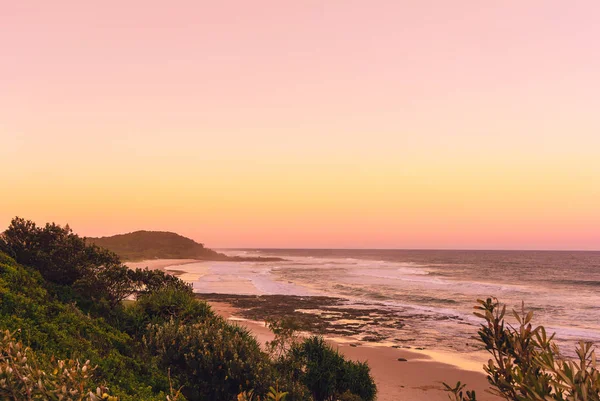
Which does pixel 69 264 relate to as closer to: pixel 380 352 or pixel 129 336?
pixel 129 336

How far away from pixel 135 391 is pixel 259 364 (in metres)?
3.26

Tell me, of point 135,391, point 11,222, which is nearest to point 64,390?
point 135,391

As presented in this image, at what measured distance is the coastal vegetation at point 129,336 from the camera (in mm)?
9227

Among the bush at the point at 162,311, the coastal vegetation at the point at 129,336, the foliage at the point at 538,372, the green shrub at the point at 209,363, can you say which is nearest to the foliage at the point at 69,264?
the coastal vegetation at the point at 129,336

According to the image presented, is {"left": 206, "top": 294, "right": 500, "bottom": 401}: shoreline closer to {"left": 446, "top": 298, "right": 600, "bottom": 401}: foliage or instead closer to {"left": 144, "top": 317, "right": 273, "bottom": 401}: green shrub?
{"left": 144, "top": 317, "right": 273, "bottom": 401}: green shrub

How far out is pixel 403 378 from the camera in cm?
2131

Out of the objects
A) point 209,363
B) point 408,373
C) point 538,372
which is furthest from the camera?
point 408,373

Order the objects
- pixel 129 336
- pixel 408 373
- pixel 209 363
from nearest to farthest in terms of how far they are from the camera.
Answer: pixel 209 363 < pixel 129 336 < pixel 408 373

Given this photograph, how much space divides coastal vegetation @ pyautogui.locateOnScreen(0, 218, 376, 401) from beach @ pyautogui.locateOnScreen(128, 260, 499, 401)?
16.2ft

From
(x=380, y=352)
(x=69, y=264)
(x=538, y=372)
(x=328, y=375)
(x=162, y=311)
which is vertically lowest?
(x=380, y=352)

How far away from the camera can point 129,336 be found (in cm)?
1270

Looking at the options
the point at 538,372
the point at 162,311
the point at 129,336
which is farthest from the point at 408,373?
the point at 538,372

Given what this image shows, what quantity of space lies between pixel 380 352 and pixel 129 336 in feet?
58.9

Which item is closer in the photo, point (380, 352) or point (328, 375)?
point (328, 375)
